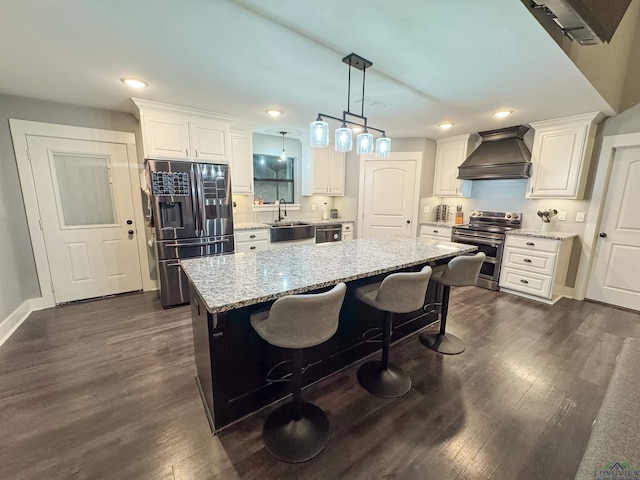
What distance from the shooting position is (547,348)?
8.21ft

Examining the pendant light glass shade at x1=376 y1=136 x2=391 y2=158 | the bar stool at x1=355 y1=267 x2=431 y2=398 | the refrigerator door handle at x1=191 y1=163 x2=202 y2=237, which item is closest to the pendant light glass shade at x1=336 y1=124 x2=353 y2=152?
the pendant light glass shade at x1=376 y1=136 x2=391 y2=158

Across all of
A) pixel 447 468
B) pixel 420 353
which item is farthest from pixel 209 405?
pixel 420 353

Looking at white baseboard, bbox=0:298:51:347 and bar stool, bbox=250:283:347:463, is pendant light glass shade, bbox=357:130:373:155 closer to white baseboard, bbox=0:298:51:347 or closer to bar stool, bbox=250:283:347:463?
bar stool, bbox=250:283:347:463

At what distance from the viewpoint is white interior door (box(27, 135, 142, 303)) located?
3139mm

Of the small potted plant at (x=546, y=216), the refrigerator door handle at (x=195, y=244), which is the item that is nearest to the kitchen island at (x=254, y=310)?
the refrigerator door handle at (x=195, y=244)

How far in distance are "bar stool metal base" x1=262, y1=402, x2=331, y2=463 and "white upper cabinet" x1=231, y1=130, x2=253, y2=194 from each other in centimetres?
317

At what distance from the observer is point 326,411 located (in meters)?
1.76

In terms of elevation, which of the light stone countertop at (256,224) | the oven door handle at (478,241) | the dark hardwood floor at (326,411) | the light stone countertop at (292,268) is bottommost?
the dark hardwood floor at (326,411)

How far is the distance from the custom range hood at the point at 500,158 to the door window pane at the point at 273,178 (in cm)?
300

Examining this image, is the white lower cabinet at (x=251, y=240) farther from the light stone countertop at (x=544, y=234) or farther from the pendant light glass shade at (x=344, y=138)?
the light stone countertop at (x=544, y=234)

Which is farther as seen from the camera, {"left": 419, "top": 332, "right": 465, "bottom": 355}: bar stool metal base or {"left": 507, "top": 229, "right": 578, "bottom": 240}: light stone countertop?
{"left": 507, "top": 229, "right": 578, "bottom": 240}: light stone countertop

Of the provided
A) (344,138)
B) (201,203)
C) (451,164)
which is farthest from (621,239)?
(201,203)

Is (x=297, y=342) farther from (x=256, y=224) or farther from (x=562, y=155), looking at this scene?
(x=562, y=155)

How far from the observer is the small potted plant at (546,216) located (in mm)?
3709
